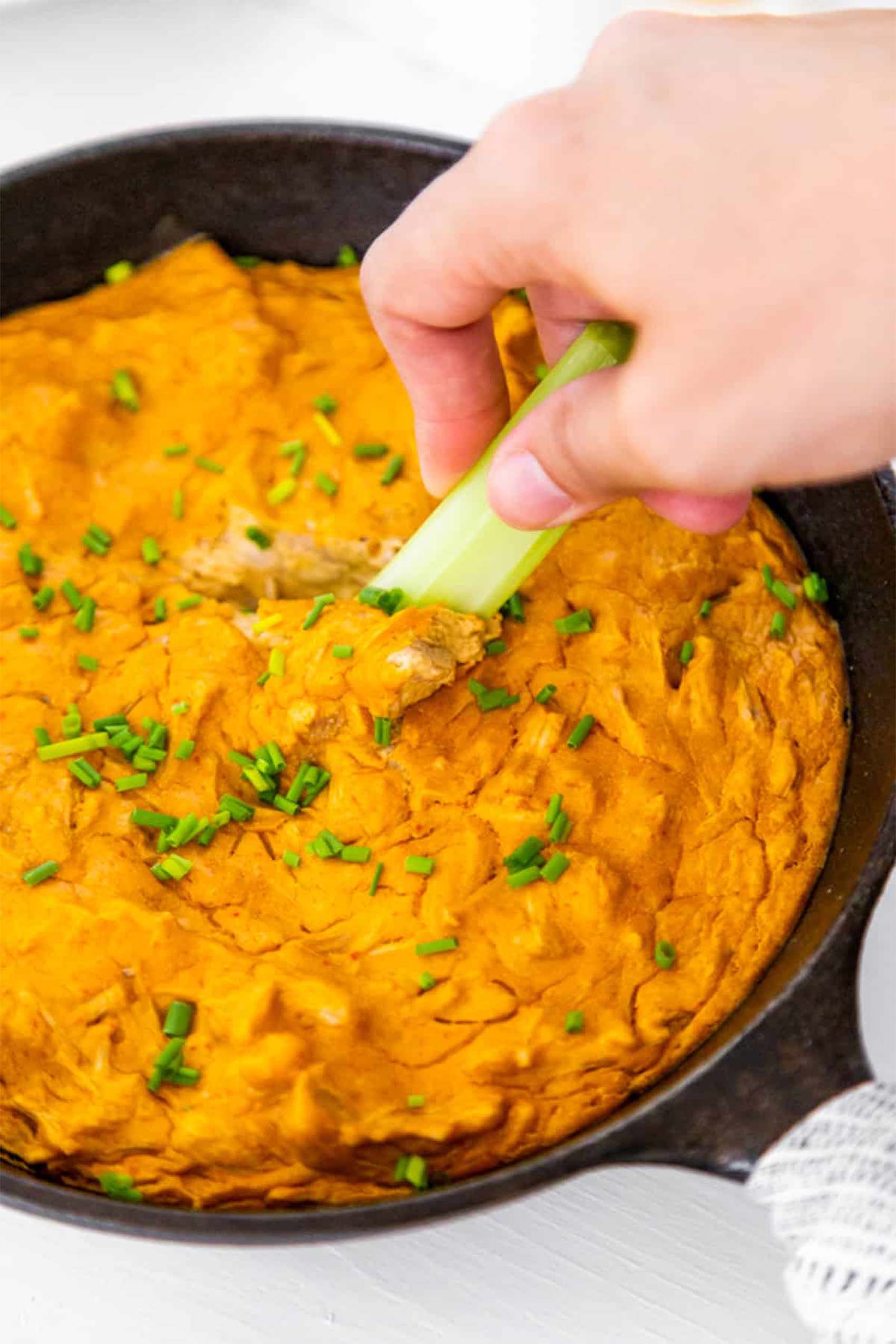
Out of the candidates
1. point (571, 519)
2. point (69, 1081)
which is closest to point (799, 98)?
point (571, 519)

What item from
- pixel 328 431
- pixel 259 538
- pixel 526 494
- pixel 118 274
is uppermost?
pixel 526 494

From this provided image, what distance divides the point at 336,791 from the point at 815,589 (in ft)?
2.96

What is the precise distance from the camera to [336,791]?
2113 mm

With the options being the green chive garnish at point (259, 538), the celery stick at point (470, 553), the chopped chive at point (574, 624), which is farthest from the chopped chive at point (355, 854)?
the green chive garnish at point (259, 538)

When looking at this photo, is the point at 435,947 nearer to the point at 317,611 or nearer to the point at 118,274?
the point at 317,611

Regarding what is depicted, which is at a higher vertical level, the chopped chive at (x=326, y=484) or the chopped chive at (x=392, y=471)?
the chopped chive at (x=392, y=471)

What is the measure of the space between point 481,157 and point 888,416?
0.54m

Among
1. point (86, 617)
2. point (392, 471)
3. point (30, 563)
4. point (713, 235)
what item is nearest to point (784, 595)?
point (392, 471)

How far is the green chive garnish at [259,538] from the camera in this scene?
7.75 feet

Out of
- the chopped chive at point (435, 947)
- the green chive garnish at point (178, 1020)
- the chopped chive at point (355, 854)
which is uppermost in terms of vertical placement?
the chopped chive at point (355, 854)

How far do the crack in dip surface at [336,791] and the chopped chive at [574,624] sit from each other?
0.7 inches

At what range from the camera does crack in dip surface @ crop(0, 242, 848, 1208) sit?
76.0 inches

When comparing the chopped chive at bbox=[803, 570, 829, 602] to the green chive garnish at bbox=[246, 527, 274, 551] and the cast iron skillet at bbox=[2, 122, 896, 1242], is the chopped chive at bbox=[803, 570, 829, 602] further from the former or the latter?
the green chive garnish at bbox=[246, 527, 274, 551]

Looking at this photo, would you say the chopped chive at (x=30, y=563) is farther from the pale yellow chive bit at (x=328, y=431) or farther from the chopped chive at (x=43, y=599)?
the pale yellow chive bit at (x=328, y=431)
